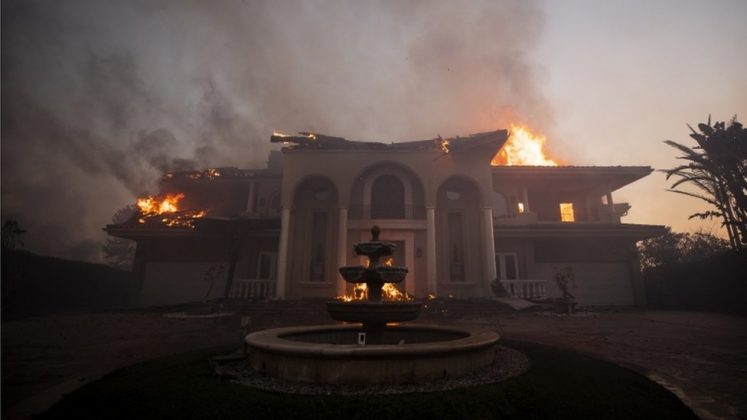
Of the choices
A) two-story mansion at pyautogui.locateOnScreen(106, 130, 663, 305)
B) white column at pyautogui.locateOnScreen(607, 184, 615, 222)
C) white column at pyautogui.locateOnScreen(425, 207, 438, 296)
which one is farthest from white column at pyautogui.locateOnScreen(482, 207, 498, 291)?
white column at pyautogui.locateOnScreen(607, 184, 615, 222)

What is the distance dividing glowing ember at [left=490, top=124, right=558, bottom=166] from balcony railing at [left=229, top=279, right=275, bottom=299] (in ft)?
59.6

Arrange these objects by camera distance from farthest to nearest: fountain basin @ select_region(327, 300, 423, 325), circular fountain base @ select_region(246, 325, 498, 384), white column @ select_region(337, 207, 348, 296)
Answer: white column @ select_region(337, 207, 348, 296) < fountain basin @ select_region(327, 300, 423, 325) < circular fountain base @ select_region(246, 325, 498, 384)

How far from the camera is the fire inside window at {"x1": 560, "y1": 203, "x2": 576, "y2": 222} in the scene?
2366 cm

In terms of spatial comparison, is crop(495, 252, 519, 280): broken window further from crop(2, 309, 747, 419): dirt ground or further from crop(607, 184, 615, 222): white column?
crop(607, 184, 615, 222): white column

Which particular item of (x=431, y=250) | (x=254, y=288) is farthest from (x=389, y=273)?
(x=254, y=288)

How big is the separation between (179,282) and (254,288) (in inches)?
223

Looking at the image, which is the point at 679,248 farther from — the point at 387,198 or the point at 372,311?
the point at 372,311

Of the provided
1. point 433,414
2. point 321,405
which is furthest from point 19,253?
point 433,414

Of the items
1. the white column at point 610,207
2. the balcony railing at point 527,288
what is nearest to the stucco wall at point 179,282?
the balcony railing at point 527,288

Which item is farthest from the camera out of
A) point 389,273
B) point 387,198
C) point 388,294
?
point 387,198

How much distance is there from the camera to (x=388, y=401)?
12.7 ft

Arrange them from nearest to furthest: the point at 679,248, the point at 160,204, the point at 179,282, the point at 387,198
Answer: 1. the point at 387,198
2. the point at 179,282
3. the point at 160,204
4. the point at 679,248

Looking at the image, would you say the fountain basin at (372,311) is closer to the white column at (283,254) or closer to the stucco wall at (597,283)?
the white column at (283,254)

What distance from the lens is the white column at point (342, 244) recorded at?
18234 mm
